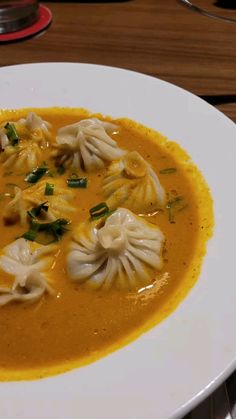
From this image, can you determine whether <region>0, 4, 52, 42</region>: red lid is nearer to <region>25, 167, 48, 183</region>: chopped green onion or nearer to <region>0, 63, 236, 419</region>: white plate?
<region>25, 167, 48, 183</region>: chopped green onion

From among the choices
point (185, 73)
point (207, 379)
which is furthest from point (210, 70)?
point (207, 379)

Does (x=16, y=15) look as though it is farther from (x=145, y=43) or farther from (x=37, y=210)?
(x=37, y=210)

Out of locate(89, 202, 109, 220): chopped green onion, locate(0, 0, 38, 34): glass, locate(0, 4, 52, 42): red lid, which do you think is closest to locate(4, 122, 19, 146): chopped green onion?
locate(89, 202, 109, 220): chopped green onion

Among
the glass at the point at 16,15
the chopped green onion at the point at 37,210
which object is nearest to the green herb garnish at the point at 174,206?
the chopped green onion at the point at 37,210

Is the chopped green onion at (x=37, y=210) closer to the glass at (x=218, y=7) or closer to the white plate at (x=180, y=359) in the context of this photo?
the white plate at (x=180, y=359)

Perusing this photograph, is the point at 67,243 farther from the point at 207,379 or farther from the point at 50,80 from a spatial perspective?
the point at 50,80

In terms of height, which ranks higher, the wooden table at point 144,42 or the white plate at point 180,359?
the wooden table at point 144,42
